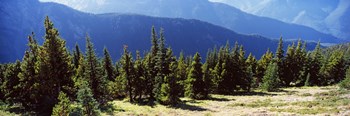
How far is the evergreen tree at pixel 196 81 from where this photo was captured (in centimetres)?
5759

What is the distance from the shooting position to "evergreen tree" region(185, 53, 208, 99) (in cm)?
5759

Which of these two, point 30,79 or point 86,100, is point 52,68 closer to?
point 30,79

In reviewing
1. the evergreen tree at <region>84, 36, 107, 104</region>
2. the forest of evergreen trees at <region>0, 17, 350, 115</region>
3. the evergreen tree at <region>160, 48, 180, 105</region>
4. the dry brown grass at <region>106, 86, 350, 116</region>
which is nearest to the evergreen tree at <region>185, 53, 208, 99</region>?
the forest of evergreen trees at <region>0, 17, 350, 115</region>

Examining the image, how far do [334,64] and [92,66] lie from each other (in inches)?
2635

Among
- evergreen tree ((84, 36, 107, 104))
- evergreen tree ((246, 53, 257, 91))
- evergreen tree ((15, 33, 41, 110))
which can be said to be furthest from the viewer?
evergreen tree ((246, 53, 257, 91))

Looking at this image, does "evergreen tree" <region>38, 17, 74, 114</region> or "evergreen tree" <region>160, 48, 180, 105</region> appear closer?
"evergreen tree" <region>38, 17, 74, 114</region>

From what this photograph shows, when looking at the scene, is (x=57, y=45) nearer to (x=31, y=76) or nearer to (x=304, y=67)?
(x=31, y=76)

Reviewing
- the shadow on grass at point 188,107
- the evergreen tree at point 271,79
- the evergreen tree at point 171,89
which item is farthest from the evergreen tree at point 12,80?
the evergreen tree at point 271,79

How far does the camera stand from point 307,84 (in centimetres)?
7931

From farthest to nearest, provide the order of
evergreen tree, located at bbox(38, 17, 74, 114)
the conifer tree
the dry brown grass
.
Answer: the conifer tree < the dry brown grass < evergreen tree, located at bbox(38, 17, 74, 114)

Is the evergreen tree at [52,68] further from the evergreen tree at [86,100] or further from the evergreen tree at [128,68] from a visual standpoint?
the evergreen tree at [128,68]

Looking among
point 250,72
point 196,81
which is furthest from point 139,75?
point 250,72

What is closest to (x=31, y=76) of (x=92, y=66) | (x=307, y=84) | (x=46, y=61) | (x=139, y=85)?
(x=46, y=61)

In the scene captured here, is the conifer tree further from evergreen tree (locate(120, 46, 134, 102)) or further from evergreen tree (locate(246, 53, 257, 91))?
evergreen tree (locate(246, 53, 257, 91))
